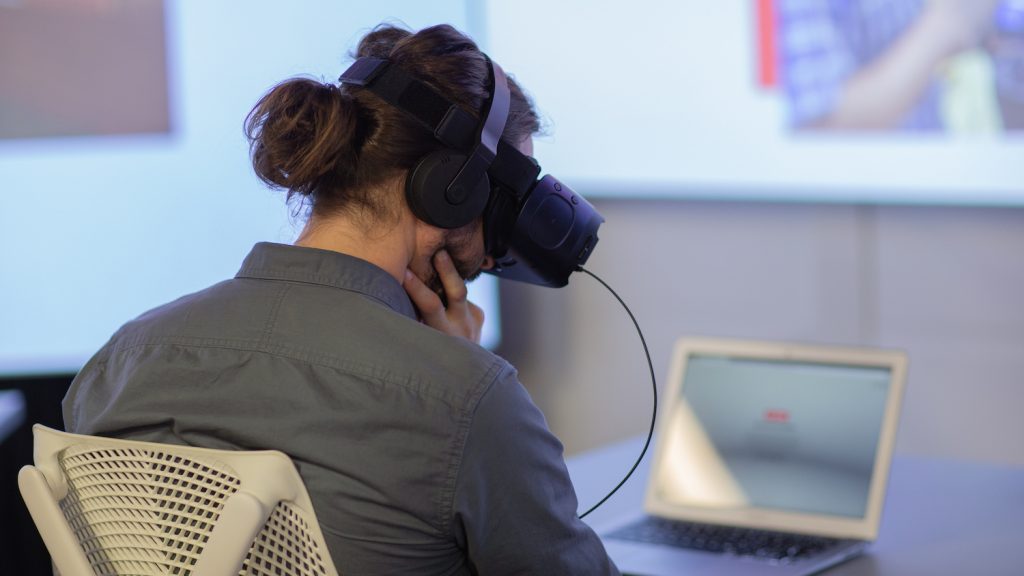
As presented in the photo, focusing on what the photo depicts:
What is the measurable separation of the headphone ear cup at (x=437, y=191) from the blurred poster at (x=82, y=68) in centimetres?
164

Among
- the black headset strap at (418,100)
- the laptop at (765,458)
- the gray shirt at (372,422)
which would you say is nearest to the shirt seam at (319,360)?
the gray shirt at (372,422)

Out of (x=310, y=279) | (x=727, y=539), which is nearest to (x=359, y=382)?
(x=310, y=279)

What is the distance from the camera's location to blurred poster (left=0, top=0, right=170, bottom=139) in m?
2.59

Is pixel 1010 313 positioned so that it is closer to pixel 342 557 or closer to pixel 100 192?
pixel 342 557

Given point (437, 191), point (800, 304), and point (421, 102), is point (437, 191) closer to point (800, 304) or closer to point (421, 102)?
point (421, 102)

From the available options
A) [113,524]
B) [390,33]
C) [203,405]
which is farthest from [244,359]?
[390,33]

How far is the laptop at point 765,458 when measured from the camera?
1479 mm

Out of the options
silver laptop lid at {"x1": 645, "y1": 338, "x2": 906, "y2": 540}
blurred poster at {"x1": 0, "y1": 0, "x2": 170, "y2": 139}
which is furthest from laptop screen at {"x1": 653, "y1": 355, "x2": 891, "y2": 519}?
blurred poster at {"x1": 0, "y1": 0, "x2": 170, "y2": 139}

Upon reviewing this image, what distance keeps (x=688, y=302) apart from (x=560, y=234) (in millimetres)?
1398

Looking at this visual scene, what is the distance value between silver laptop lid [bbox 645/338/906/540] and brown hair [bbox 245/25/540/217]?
2.30 feet

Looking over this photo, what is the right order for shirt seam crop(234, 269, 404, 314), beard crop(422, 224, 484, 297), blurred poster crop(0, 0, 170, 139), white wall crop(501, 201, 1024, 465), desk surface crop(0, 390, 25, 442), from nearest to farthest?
1. shirt seam crop(234, 269, 404, 314)
2. beard crop(422, 224, 484, 297)
3. desk surface crop(0, 390, 25, 442)
4. white wall crop(501, 201, 1024, 465)
5. blurred poster crop(0, 0, 170, 139)

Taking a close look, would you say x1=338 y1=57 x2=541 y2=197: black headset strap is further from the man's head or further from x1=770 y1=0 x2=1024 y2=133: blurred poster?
x1=770 y1=0 x2=1024 y2=133: blurred poster

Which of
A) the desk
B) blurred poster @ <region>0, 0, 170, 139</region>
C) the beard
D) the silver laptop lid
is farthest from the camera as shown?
blurred poster @ <region>0, 0, 170, 139</region>

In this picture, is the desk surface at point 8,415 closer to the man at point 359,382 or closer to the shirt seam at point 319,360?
the man at point 359,382
